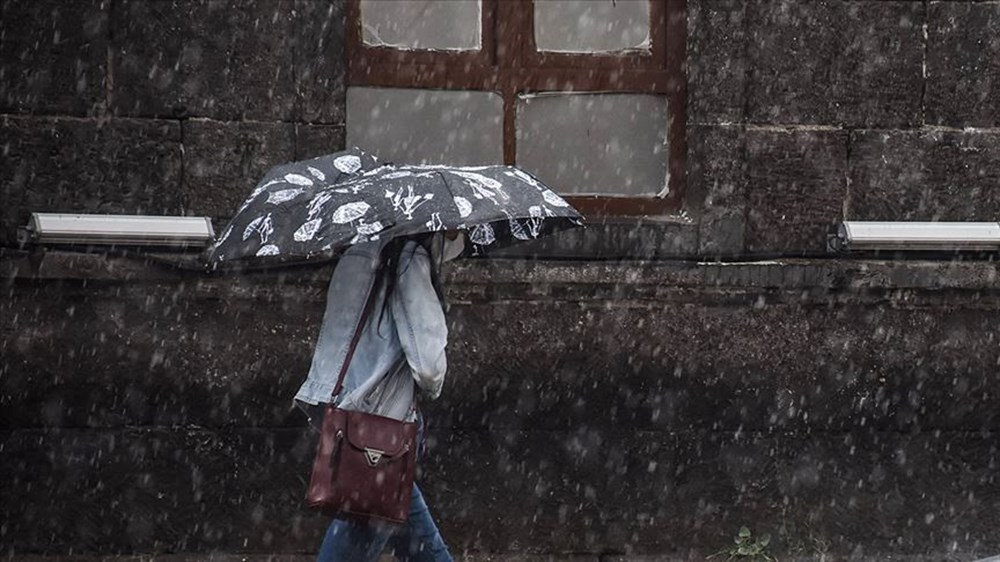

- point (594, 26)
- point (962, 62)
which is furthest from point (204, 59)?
point (962, 62)

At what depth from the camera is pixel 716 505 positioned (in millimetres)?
7359

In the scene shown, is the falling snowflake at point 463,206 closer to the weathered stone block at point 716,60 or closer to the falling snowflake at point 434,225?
the falling snowflake at point 434,225

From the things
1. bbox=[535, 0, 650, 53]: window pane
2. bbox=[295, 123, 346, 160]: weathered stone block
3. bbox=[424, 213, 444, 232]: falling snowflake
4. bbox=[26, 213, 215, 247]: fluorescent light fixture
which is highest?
bbox=[535, 0, 650, 53]: window pane

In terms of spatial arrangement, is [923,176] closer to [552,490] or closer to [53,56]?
[552,490]

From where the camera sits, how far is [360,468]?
16.8 feet

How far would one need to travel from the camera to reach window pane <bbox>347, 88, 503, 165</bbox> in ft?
24.0

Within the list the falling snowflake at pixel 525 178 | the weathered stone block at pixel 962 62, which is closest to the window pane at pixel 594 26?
the weathered stone block at pixel 962 62

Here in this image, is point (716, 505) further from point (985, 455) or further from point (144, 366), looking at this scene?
point (144, 366)

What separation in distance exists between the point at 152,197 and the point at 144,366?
27.8 inches

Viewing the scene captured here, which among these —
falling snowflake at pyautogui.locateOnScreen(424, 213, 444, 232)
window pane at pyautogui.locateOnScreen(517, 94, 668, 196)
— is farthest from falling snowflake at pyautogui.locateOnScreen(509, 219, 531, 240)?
window pane at pyautogui.locateOnScreen(517, 94, 668, 196)

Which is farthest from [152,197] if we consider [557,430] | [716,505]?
[716,505]

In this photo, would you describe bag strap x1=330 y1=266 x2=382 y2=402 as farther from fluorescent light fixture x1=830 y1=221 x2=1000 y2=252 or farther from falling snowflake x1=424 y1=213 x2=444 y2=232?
fluorescent light fixture x1=830 y1=221 x2=1000 y2=252

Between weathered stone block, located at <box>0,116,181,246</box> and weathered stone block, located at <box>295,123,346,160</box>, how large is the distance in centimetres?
51

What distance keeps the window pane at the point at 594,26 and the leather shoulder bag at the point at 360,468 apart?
2.79 m
